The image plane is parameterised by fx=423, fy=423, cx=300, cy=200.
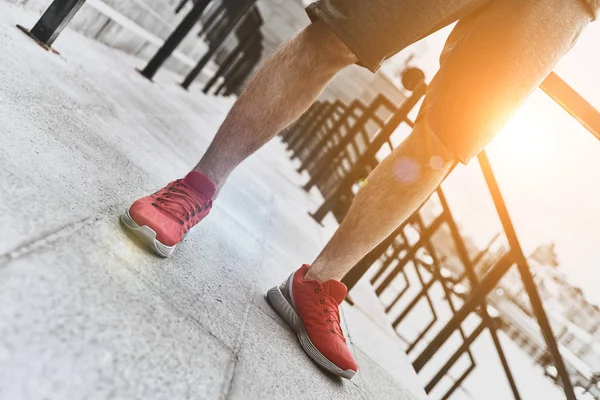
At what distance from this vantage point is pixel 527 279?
4.73 feet

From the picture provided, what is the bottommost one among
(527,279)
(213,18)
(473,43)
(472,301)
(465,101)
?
(472,301)

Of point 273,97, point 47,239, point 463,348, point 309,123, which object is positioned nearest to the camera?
point 47,239

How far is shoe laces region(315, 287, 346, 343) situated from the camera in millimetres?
929

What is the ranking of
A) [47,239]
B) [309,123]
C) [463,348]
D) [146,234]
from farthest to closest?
[309,123], [463,348], [146,234], [47,239]

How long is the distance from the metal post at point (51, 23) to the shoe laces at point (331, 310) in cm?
129

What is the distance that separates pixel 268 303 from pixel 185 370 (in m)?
0.50

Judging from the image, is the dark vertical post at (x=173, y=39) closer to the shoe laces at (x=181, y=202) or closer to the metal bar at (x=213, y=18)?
the shoe laces at (x=181, y=202)

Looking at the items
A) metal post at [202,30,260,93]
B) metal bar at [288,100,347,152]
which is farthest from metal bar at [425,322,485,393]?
metal post at [202,30,260,93]

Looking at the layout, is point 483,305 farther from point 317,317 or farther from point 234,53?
point 234,53

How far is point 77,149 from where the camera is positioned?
0.89 metres

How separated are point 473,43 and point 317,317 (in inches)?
27.4

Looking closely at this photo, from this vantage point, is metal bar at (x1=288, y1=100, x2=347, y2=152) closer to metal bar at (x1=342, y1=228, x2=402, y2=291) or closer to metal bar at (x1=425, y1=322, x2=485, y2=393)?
metal bar at (x1=425, y1=322, x2=485, y2=393)

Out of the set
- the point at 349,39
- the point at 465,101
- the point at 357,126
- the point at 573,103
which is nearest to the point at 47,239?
the point at 349,39

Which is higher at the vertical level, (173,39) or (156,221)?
(173,39)
